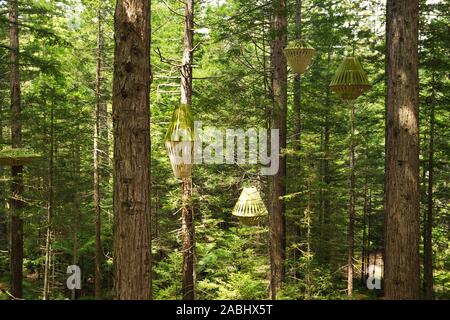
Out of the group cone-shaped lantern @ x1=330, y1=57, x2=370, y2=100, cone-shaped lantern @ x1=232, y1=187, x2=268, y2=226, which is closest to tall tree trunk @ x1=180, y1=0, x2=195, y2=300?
cone-shaped lantern @ x1=232, y1=187, x2=268, y2=226

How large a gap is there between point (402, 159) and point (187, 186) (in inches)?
182

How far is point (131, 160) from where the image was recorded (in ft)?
12.5

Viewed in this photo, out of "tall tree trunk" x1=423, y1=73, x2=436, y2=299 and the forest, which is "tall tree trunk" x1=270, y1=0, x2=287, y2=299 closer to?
the forest

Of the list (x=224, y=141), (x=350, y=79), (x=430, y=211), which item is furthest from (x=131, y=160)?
(x=430, y=211)

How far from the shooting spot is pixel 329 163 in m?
17.7

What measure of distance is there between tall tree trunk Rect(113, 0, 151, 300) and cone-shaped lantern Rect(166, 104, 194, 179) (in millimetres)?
1143

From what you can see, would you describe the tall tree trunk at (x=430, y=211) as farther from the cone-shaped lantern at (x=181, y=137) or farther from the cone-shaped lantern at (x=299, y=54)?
the cone-shaped lantern at (x=181, y=137)

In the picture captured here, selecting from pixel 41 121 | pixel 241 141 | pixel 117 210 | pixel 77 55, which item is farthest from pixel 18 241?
pixel 117 210

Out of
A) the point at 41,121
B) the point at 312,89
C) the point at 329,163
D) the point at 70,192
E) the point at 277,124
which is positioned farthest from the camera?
the point at 329,163

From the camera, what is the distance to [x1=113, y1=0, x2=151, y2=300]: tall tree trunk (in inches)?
149
